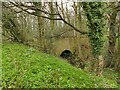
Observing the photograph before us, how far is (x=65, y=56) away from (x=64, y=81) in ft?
21.4

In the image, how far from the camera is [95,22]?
730 centimetres

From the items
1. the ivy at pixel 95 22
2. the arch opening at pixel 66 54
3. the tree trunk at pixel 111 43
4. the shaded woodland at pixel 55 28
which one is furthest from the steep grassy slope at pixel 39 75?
the arch opening at pixel 66 54

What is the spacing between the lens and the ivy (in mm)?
7227

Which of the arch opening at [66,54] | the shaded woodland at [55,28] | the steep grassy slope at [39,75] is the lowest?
the arch opening at [66,54]

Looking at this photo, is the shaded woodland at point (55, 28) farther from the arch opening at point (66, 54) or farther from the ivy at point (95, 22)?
the ivy at point (95, 22)

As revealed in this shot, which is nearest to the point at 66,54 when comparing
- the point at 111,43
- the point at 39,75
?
the point at 111,43

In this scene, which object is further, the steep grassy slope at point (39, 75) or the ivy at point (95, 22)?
the ivy at point (95, 22)

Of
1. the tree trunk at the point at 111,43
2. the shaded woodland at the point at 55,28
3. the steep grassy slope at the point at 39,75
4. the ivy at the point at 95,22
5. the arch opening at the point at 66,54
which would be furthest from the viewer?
the arch opening at the point at 66,54

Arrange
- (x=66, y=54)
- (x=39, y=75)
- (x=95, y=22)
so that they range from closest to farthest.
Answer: (x=39, y=75), (x=95, y=22), (x=66, y=54)

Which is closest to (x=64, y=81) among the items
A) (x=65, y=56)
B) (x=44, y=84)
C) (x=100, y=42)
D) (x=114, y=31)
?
(x=44, y=84)

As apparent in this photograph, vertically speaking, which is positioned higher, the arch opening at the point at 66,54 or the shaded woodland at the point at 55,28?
the shaded woodland at the point at 55,28

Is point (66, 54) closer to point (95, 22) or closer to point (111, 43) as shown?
point (111, 43)

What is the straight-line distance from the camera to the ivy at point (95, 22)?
723cm

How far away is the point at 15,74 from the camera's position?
6414mm
